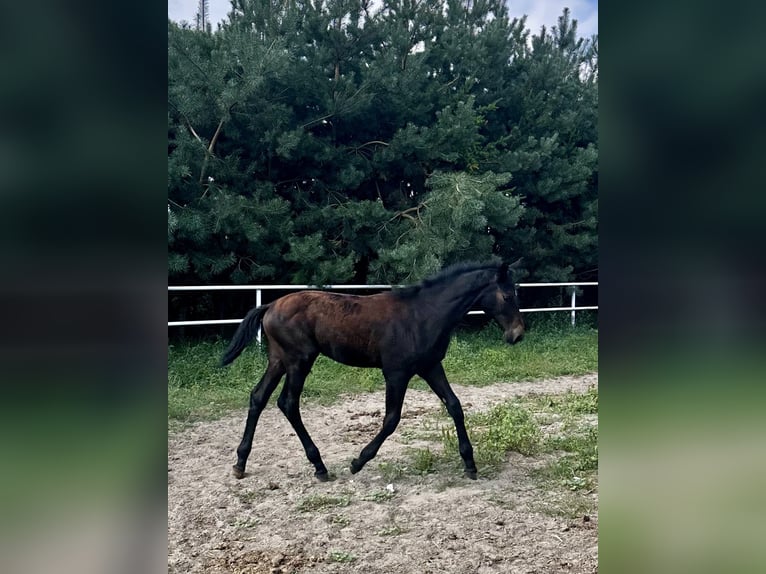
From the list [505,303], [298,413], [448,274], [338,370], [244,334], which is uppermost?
[448,274]

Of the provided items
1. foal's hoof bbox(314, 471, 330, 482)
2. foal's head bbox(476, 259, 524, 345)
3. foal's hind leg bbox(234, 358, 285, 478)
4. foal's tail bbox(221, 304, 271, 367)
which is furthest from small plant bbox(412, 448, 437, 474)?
foal's tail bbox(221, 304, 271, 367)

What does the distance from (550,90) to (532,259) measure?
12.0 feet

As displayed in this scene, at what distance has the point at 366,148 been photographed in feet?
28.6

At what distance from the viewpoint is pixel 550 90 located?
1091 centimetres

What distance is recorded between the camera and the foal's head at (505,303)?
308 centimetres

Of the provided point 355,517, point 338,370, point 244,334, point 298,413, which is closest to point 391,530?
point 355,517

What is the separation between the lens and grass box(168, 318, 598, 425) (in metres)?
5.03

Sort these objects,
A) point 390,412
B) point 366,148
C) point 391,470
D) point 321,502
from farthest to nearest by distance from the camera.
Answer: point 366,148, point 391,470, point 390,412, point 321,502

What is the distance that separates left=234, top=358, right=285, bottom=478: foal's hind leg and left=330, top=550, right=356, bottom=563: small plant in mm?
1100

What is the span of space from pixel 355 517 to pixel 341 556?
0.40 m

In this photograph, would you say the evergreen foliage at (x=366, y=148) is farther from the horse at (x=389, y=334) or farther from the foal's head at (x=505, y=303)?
the foal's head at (x=505, y=303)

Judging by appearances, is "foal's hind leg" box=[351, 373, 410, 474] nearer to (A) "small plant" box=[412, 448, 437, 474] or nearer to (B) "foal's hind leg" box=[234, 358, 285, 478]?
(A) "small plant" box=[412, 448, 437, 474]

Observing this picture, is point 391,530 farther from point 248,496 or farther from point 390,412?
point 248,496

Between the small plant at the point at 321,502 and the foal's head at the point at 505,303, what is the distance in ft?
4.14
